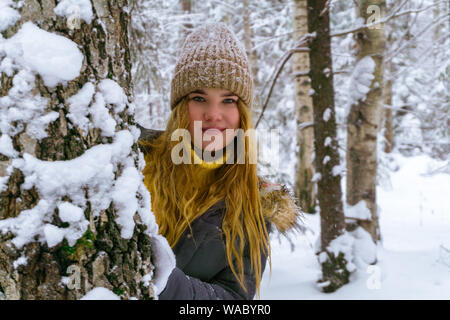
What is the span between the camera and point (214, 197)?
2.00 metres

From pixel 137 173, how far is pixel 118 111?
21cm

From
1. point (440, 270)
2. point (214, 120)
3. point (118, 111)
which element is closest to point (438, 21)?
point (440, 270)

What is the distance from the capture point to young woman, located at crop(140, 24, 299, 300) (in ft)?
5.86

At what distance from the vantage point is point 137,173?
1.03 metres

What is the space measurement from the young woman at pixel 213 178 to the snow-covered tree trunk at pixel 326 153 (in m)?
1.78

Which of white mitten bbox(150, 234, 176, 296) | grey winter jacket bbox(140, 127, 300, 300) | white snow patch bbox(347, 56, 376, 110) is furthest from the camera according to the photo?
white snow patch bbox(347, 56, 376, 110)

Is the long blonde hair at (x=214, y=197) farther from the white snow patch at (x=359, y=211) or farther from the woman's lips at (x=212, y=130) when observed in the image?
the white snow patch at (x=359, y=211)

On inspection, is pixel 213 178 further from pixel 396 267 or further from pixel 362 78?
pixel 396 267

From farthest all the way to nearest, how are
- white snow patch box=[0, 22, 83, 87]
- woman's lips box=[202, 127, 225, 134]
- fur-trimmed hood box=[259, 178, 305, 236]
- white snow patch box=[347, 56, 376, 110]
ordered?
white snow patch box=[347, 56, 376, 110]
fur-trimmed hood box=[259, 178, 305, 236]
woman's lips box=[202, 127, 225, 134]
white snow patch box=[0, 22, 83, 87]

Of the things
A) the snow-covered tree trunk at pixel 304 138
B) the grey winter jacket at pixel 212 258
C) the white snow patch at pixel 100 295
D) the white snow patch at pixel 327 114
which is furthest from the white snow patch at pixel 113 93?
the snow-covered tree trunk at pixel 304 138

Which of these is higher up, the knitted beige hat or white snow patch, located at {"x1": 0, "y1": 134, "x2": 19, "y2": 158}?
the knitted beige hat

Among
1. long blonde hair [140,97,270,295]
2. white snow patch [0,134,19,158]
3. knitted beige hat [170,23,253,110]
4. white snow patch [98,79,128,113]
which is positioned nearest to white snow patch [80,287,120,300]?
white snow patch [0,134,19,158]

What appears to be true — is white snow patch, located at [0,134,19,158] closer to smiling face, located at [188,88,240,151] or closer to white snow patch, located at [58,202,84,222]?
white snow patch, located at [58,202,84,222]
